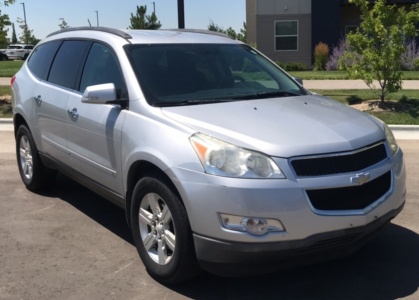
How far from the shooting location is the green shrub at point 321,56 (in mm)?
25547

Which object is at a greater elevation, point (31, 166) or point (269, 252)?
point (269, 252)

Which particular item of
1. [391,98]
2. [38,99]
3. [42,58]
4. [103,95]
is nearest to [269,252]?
[103,95]

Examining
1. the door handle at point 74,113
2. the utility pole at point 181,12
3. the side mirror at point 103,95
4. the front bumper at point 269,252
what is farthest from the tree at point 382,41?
the front bumper at point 269,252

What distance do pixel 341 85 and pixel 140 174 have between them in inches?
502

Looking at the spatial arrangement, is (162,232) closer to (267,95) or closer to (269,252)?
(269,252)

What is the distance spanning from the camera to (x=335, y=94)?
13891 millimetres

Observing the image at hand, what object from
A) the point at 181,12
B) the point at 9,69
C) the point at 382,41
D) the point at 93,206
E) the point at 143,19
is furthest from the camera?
the point at 143,19

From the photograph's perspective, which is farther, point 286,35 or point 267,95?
point 286,35

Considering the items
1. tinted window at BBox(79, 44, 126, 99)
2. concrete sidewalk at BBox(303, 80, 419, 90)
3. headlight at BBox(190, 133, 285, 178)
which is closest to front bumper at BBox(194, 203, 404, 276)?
headlight at BBox(190, 133, 285, 178)

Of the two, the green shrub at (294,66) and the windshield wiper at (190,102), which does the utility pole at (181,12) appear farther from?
the green shrub at (294,66)

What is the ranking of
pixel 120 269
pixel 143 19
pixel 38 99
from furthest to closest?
pixel 143 19
pixel 38 99
pixel 120 269

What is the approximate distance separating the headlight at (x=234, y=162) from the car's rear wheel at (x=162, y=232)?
0.36m

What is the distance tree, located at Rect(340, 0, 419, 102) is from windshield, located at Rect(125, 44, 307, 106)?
6.46m

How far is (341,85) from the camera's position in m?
16.2
